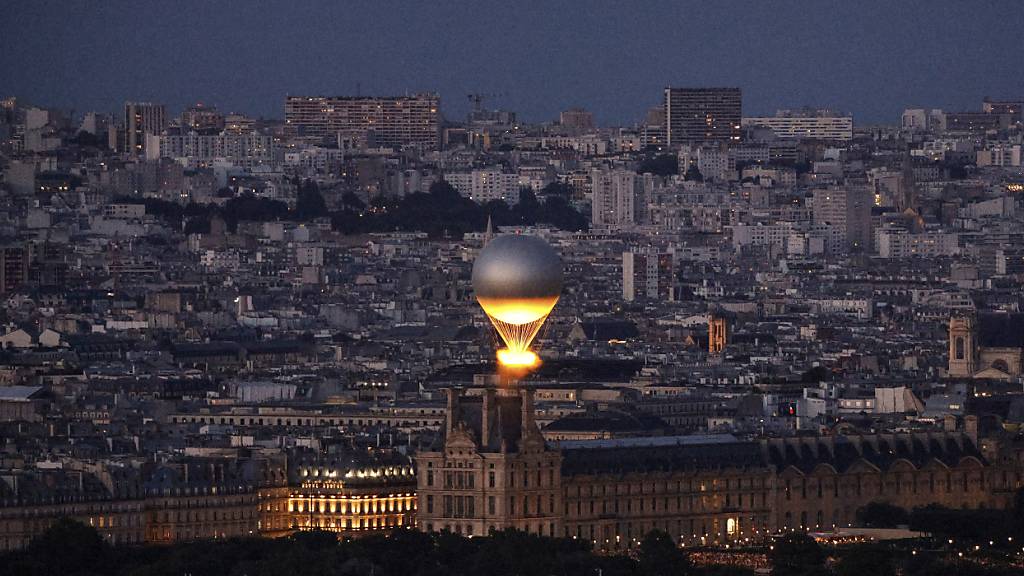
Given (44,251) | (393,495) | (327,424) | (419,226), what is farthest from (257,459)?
(419,226)

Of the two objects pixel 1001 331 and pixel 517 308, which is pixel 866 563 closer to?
pixel 517 308

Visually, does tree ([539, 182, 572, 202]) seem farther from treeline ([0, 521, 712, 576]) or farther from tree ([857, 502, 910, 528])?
treeline ([0, 521, 712, 576])

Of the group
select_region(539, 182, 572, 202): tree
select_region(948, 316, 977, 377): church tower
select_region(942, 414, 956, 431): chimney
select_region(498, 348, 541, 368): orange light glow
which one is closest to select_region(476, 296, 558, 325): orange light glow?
select_region(498, 348, 541, 368): orange light glow

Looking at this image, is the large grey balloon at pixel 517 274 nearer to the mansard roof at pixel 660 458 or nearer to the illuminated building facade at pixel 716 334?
the mansard roof at pixel 660 458

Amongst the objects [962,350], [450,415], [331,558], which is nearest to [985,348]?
[962,350]

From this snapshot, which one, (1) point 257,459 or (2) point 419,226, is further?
(2) point 419,226

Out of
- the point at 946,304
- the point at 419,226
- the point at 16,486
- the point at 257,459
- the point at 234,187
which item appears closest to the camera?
the point at 16,486

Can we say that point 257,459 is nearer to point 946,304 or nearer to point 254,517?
point 254,517
